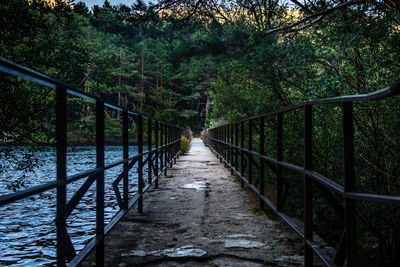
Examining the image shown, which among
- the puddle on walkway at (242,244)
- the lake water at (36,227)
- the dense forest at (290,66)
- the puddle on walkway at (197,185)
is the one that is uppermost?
the dense forest at (290,66)

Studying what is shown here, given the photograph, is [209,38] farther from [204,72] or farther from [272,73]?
[204,72]

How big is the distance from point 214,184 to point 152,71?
44833 millimetres

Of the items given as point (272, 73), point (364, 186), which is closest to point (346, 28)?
point (272, 73)

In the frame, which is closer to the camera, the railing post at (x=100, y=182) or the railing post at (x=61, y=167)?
the railing post at (x=61, y=167)

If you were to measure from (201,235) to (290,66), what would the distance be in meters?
3.74

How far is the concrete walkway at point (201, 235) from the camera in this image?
110 inches

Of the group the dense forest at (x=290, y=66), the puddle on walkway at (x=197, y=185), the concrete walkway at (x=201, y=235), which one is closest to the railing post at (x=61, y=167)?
the concrete walkway at (x=201, y=235)

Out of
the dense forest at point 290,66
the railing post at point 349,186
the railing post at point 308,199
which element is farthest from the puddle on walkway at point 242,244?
the railing post at point 349,186

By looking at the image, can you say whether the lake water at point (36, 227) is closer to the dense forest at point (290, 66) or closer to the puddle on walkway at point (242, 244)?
the dense forest at point (290, 66)

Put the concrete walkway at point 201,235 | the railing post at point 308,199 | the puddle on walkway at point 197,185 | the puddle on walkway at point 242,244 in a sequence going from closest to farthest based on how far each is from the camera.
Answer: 1. the railing post at point 308,199
2. the concrete walkway at point 201,235
3. the puddle on walkway at point 242,244
4. the puddle on walkway at point 197,185

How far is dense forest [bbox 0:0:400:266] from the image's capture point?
3557 millimetres

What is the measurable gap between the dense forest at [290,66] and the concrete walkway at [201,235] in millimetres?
841

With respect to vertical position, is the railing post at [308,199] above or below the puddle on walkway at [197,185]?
above


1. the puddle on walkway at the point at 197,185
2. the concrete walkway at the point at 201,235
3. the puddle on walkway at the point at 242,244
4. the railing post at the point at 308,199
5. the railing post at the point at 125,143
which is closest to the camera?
the railing post at the point at 308,199
